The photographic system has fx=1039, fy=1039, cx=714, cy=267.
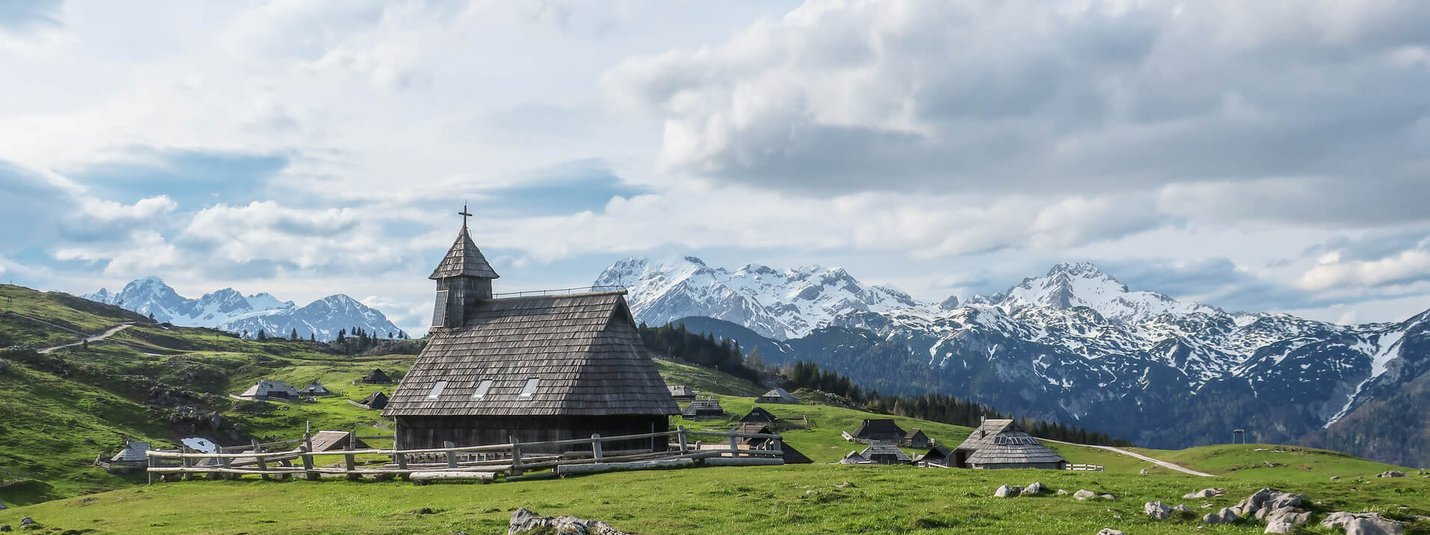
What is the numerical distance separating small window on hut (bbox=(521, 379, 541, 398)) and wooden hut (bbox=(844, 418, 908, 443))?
93835 mm

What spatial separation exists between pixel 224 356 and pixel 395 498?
181 m

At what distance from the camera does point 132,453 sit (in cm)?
8256

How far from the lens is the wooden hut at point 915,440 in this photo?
137875 millimetres

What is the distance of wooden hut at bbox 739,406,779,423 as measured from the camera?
143750 mm

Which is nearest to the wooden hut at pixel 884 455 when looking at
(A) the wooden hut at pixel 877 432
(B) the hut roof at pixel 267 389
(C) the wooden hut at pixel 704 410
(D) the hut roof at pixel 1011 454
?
(D) the hut roof at pixel 1011 454

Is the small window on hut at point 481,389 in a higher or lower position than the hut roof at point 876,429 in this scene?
higher

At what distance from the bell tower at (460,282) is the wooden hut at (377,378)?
418ft

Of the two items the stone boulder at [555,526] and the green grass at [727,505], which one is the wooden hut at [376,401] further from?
the stone boulder at [555,526]

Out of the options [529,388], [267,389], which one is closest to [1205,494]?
[529,388]

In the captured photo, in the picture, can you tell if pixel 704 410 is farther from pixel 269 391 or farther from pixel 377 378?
pixel 269 391

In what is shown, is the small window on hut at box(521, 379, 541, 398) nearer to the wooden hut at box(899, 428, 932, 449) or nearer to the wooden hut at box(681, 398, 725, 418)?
the wooden hut at box(899, 428, 932, 449)

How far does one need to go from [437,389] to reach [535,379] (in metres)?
5.50

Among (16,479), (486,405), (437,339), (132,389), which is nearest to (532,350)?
(486,405)

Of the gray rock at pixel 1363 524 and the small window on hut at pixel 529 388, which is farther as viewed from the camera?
the small window on hut at pixel 529 388
